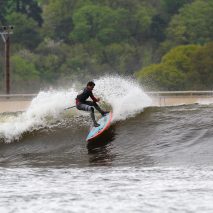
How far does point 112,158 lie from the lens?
72.4ft

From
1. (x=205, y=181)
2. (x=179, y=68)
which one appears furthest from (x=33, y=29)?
(x=205, y=181)

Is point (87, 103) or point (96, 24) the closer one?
point (87, 103)

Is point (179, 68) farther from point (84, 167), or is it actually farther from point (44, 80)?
point (84, 167)

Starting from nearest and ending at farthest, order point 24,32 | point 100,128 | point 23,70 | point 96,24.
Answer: point 100,128 → point 23,70 → point 24,32 → point 96,24

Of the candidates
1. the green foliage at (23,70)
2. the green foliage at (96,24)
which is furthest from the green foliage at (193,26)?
the green foliage at (23,70)

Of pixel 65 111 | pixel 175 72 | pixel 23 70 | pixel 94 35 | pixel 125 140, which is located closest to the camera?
pixel 125 140

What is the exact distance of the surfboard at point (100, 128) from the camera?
24.1 metres

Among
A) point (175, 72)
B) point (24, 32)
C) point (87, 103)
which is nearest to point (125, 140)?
point (87, 103)

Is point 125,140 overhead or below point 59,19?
below

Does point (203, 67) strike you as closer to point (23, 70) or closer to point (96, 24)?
point (23, 70)

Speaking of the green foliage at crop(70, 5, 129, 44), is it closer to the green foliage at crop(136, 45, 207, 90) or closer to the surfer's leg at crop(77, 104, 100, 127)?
the green foliage at crop(136, 45, 207, 90)

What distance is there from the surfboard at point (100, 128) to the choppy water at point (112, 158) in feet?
1.05

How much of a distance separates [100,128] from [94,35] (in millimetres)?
97183

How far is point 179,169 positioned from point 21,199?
466 centimetres
